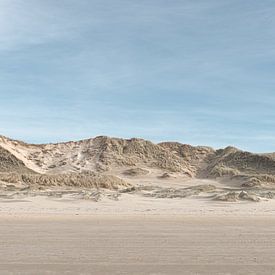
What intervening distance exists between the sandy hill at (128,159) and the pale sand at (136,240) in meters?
28.8

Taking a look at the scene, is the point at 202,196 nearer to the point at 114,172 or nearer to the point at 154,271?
the point at 154,271

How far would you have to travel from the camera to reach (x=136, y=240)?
1016cm

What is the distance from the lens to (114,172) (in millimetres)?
48156

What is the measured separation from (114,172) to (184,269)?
133 ft

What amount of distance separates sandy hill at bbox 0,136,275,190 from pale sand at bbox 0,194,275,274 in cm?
2876

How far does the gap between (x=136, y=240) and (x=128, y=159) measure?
42.3m

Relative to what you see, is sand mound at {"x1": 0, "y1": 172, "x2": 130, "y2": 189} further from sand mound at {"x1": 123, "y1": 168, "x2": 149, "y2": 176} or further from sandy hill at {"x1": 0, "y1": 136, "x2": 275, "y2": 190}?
sand mound at {"x1": 123, "y1": 168, "x2": 149, "y2": 176}

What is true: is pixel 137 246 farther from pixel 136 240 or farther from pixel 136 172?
pixel 136 172

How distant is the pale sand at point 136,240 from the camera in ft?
25.6

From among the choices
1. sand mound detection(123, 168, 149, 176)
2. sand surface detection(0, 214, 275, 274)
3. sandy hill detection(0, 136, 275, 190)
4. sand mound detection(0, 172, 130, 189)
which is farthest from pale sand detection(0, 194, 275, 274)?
sand mound detection(123, 168, 149, 176)

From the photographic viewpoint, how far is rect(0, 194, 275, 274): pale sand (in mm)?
7797

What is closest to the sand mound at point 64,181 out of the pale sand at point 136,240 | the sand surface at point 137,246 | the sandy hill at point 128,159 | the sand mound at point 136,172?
the sandy hill at point 128,159

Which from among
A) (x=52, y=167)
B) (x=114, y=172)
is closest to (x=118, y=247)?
(x=114, y=172)

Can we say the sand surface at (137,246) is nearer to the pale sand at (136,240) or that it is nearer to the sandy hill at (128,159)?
the pale sand at (136,240)
